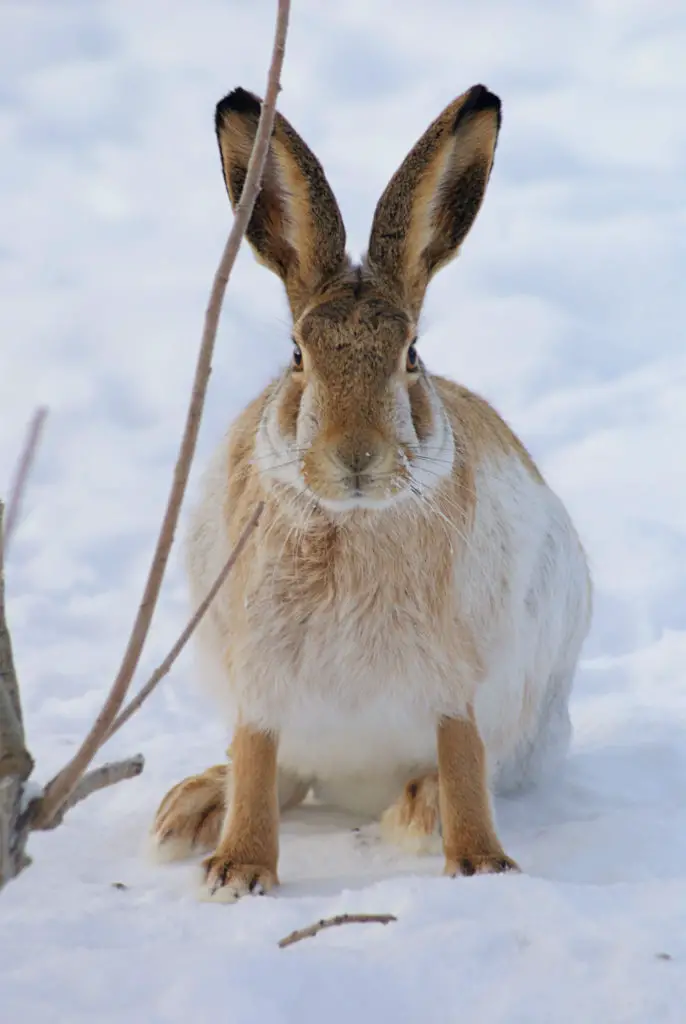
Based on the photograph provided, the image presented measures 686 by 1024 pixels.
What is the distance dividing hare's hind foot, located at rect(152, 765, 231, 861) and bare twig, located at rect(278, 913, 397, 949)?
3.69ft

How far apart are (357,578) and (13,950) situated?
134 centimetres

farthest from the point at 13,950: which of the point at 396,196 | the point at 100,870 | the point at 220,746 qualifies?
the point at 220,746

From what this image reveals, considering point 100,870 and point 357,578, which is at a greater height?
point 357,578

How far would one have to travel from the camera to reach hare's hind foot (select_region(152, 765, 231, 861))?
3.61 metres

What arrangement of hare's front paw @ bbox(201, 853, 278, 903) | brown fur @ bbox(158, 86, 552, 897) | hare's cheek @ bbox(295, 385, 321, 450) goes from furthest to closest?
brown fur @ bbox(158, 86, 552, 897) → hare's front paw @ bbox(201, 853, 278, 903) → hare's cheek @ bbox(295, 385, 321, 450)

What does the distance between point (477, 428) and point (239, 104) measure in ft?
3.99

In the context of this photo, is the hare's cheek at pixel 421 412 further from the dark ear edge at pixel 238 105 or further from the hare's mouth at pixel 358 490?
the dark ear edge at pixel 238 105

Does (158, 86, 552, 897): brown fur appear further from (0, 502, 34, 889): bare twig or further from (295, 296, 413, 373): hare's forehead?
(0, 502, 34, 889): bare twig

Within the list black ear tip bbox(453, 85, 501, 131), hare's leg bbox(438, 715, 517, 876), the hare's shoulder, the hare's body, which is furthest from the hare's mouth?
black ear tip bbox(453, 85, 501, 131)

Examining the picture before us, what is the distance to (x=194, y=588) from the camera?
12.5 feet

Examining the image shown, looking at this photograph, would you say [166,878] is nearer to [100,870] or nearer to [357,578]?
[100,870]

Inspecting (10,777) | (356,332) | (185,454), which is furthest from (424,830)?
(185,454)

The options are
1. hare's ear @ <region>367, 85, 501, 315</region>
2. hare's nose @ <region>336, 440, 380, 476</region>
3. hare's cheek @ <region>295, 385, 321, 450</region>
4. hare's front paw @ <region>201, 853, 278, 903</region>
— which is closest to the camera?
hare's nose @ <region>336, 440, 380, 476</region>

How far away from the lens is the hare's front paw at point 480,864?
10.4ft
